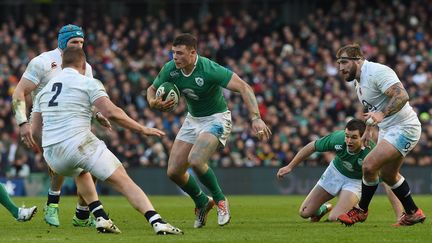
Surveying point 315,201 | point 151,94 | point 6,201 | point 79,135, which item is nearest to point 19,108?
point 6,201

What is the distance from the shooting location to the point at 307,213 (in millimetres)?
15453

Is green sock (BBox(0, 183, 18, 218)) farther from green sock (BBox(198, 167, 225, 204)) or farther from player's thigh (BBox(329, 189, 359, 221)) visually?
player's thigh (BBox(329, 189, 359, 221))

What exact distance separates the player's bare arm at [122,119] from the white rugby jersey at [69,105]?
193 mm

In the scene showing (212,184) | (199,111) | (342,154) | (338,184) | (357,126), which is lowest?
(338,184)

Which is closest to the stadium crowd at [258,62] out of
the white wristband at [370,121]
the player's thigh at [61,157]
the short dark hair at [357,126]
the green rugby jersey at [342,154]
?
the green rugby jersey at [342,154]

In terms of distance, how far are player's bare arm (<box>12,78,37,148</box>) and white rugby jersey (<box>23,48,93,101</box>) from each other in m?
0.09

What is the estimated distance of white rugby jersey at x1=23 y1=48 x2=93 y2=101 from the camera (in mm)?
13961

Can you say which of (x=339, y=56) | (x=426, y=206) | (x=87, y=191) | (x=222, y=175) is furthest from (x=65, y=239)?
(x=222, y=175)

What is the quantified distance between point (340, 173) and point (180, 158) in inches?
124

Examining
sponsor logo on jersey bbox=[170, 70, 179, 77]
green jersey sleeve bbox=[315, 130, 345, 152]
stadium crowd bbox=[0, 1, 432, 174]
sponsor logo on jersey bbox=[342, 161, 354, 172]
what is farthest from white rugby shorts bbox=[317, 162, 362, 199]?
stadium crowd bbox=[0, 1, 432, 174]

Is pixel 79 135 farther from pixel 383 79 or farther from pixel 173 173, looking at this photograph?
pixel 383 79

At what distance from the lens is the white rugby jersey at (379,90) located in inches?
523

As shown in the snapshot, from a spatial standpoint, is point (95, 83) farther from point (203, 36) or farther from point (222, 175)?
point (203, 36)

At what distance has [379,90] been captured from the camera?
13.4 metres
